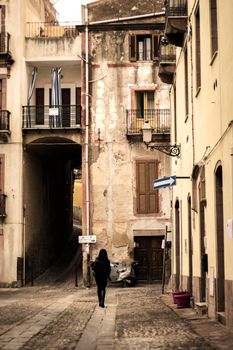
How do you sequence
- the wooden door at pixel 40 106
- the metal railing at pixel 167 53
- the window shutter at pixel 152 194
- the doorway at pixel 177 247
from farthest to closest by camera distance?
the wooden door at pixel 40 106, the window shutter at pixel 152 194, the metal railing at pixel 167 53, the doorway at pixel 177 247

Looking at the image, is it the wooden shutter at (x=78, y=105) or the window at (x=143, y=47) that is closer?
the window at (x=143, y=47)

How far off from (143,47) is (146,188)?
692cm

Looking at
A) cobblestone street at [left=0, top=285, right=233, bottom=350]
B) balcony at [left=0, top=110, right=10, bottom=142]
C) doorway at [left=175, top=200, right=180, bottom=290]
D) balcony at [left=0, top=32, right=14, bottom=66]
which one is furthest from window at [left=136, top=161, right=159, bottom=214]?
cobblestone street at [left=0, top=285, right=233, bottom=350]

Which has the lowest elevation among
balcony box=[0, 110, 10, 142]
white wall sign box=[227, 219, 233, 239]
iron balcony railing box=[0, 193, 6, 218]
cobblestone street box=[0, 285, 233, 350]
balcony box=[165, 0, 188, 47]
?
cobblestone street box=[0, 285, 233, 350]

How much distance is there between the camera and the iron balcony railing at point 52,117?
32.2 meters

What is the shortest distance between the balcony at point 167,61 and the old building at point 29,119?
1075 centimetres

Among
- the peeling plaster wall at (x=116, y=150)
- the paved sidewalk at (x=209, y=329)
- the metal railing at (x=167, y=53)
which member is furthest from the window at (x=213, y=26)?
the peeling plaster wall at (x=116, y=150)

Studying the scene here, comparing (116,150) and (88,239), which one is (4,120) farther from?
(88,239)

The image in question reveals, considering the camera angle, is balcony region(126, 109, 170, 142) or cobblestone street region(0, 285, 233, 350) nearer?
cobblestone street region(0, 285, 233, 350)

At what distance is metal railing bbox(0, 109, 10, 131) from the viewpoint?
103ft

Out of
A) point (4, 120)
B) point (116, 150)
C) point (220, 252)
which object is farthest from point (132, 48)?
point (220, 252)

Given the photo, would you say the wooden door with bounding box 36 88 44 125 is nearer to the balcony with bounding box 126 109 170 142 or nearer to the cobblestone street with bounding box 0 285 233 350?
the balcony with bounding box 126 109 170 142

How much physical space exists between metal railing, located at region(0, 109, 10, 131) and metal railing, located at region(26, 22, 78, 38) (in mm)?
4404

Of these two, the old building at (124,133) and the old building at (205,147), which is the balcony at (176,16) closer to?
the old building at (205,147)
